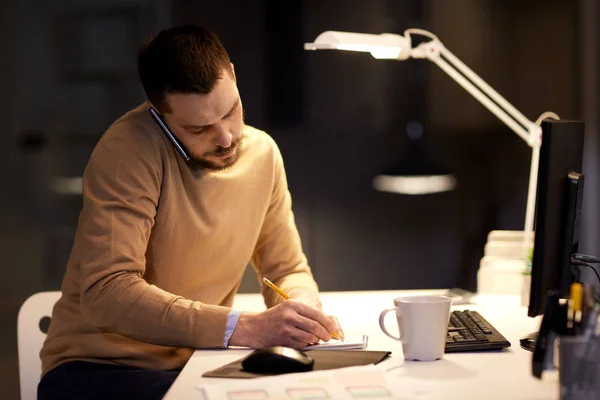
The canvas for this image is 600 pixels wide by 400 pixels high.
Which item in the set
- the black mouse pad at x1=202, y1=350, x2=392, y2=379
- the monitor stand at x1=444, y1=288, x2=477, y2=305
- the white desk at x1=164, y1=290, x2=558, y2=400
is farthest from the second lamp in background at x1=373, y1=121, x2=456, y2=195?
the black mouse pad at x1=202, y1=350, x2=392, y2=379

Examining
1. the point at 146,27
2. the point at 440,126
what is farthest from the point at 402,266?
the point at 146,27

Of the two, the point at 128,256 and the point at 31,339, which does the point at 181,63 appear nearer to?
the point at 128,256

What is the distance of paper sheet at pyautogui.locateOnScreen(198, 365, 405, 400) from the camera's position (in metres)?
1.32

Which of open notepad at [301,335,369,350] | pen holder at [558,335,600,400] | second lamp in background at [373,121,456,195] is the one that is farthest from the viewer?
second lamp in background at [373,121,456,195]

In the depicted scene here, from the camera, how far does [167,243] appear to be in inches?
81.0

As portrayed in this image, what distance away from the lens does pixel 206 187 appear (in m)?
2.11

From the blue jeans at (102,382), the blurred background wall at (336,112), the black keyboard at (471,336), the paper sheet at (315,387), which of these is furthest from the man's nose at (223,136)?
the blurred background wall at (336,112)

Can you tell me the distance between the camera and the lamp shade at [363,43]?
2352mm

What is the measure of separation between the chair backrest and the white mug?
1139 millimetres

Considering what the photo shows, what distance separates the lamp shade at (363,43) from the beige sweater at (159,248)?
0.30m

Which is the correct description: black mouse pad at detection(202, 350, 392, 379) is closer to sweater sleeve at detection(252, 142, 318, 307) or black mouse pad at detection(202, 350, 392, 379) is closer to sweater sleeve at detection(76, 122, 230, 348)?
sweater sleeve at detection(76, 122, 230, 348)

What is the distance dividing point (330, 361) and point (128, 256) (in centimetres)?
55

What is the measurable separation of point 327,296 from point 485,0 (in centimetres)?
132

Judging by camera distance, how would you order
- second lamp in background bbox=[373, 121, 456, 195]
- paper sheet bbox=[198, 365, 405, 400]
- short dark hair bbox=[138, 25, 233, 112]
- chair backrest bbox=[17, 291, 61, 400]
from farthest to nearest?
1. second lamp in background bbox=[373, 121, 456, 195]
2. chair backrest bbox=[17, 291, 61, 400]
3. short dark hair bbox=[138, 25, 233, 112]
4. paper sheet bbox=[198, 365, 405, 400]
